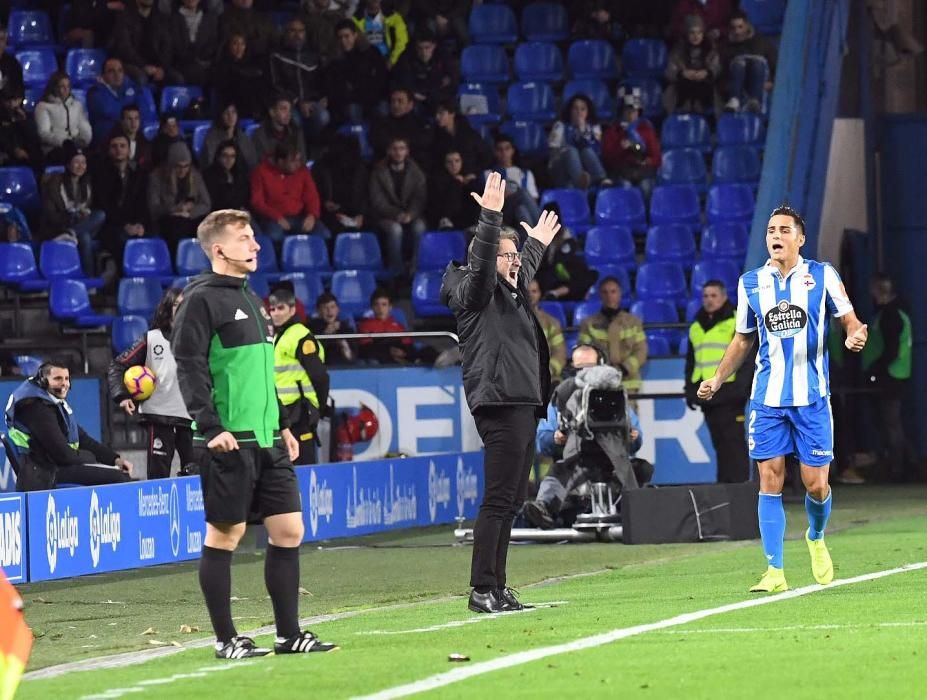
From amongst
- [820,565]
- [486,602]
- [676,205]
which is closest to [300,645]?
[486,602]

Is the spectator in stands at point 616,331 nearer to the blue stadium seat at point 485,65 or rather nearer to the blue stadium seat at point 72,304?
the blue stadium seat at point 72,304

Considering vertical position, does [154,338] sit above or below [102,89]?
below

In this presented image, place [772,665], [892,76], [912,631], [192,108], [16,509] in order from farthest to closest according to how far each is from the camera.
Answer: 1. [892,76]
2. [192,108]
3. [16,509]
4. [912,631]
5. [772,665]

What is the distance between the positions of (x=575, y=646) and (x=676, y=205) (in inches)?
576

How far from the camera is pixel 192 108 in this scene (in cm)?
2331

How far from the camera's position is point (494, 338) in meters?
9.87

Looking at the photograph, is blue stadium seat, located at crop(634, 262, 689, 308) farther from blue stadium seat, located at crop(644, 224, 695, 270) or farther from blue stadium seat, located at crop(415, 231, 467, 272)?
blue stadium seat, located at crop(415, 231, 467, 272)

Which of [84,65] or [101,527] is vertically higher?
[84,65]

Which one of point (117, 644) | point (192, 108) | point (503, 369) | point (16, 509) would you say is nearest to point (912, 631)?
point (503, 369)

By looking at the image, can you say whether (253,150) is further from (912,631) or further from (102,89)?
(912,631)

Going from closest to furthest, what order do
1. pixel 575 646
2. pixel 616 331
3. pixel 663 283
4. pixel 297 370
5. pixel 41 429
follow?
pixel 575 646, pixel 41 429, pixel 297 370, pixel 616 331, pixel 663 283

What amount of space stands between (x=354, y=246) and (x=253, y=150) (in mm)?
1705

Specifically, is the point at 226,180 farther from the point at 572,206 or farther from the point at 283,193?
the point at 572,206

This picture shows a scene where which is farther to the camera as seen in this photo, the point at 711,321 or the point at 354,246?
the point at 354,246
